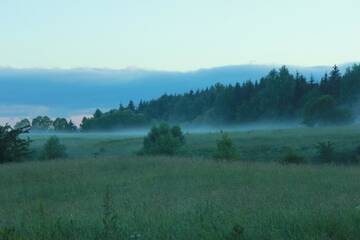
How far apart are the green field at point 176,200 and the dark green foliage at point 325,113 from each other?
3198 inches

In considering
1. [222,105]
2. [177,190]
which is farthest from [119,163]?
[222,105]

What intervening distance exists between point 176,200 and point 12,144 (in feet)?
74.4

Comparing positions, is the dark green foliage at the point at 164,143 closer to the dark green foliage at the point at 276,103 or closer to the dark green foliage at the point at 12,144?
the dark green foliage at the point at 12,144

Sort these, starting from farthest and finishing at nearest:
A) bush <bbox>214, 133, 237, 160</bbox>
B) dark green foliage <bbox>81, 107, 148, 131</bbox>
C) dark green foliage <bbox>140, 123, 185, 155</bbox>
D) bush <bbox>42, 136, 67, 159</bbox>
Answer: dark green foliage <bbox>81, 107, 148, 131</bbox> < bush <bbox>42, 136, 67, 159</bbox> < dark green foliage <bbox>140, 123, 185, 155</bbox> < bush <bbox>214, 133, 237, 160</bbox>

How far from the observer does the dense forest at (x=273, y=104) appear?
108 metres

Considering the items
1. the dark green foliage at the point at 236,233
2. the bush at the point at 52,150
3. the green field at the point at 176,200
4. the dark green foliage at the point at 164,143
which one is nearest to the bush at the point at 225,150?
the dark green foliage at the point at 164,143

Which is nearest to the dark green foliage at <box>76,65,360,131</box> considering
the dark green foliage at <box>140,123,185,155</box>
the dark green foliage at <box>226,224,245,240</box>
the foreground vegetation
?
A: the dark green foliage at <box>140,123,185,155</box>

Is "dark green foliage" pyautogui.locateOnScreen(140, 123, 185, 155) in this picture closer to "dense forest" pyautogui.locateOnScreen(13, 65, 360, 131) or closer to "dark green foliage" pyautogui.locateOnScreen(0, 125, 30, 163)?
"dark green foliage" pyautogui.locateOnScreen(0, 125, 30, 163)

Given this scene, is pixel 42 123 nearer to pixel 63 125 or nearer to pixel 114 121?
pixel 63 125

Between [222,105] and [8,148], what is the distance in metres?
128

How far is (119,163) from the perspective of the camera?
1036 inches

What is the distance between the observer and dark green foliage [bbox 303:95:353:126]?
104500 mm

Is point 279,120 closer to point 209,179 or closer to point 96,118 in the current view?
point 96,118

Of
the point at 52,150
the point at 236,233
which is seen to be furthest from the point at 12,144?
the point at 236,233
